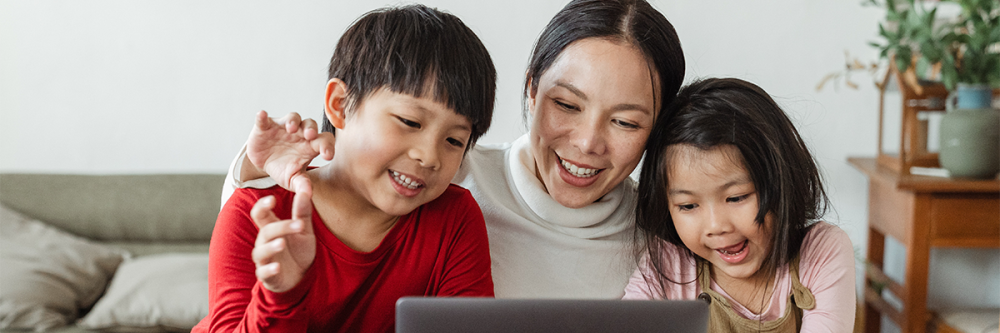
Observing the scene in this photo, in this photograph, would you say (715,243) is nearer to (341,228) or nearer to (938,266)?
(341,228)

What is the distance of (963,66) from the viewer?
1.97 metres

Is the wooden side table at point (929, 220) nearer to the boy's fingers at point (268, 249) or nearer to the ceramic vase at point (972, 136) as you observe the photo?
the ceramic vase at point (972, 136)

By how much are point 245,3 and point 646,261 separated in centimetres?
187

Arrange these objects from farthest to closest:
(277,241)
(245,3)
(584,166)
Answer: (245,3), (584,166), (277,241)

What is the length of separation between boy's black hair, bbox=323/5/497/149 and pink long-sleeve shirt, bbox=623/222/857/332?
430mm

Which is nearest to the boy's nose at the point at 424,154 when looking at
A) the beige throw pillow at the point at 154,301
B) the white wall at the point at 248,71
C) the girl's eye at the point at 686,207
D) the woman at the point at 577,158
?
the woman at the point at 577,158

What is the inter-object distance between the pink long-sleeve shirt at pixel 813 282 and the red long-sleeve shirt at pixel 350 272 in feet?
1.07

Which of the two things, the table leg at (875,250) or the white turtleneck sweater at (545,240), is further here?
the table leg at (875,250)

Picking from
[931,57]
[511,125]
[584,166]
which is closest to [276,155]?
[584,166]

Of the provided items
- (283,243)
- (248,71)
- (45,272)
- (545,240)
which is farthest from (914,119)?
(45,272)

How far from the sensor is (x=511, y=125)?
99.7 inches

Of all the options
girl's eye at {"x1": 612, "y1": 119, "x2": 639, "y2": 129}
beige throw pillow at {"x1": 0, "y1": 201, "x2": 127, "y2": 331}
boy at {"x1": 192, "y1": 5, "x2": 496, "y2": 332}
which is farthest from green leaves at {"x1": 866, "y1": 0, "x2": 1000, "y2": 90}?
beige throw pillow at {"x1": 0, "y1": 201, "x2": 127, "y2": 331}

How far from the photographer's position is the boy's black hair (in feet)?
3.10

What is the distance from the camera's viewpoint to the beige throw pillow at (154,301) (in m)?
2.01
